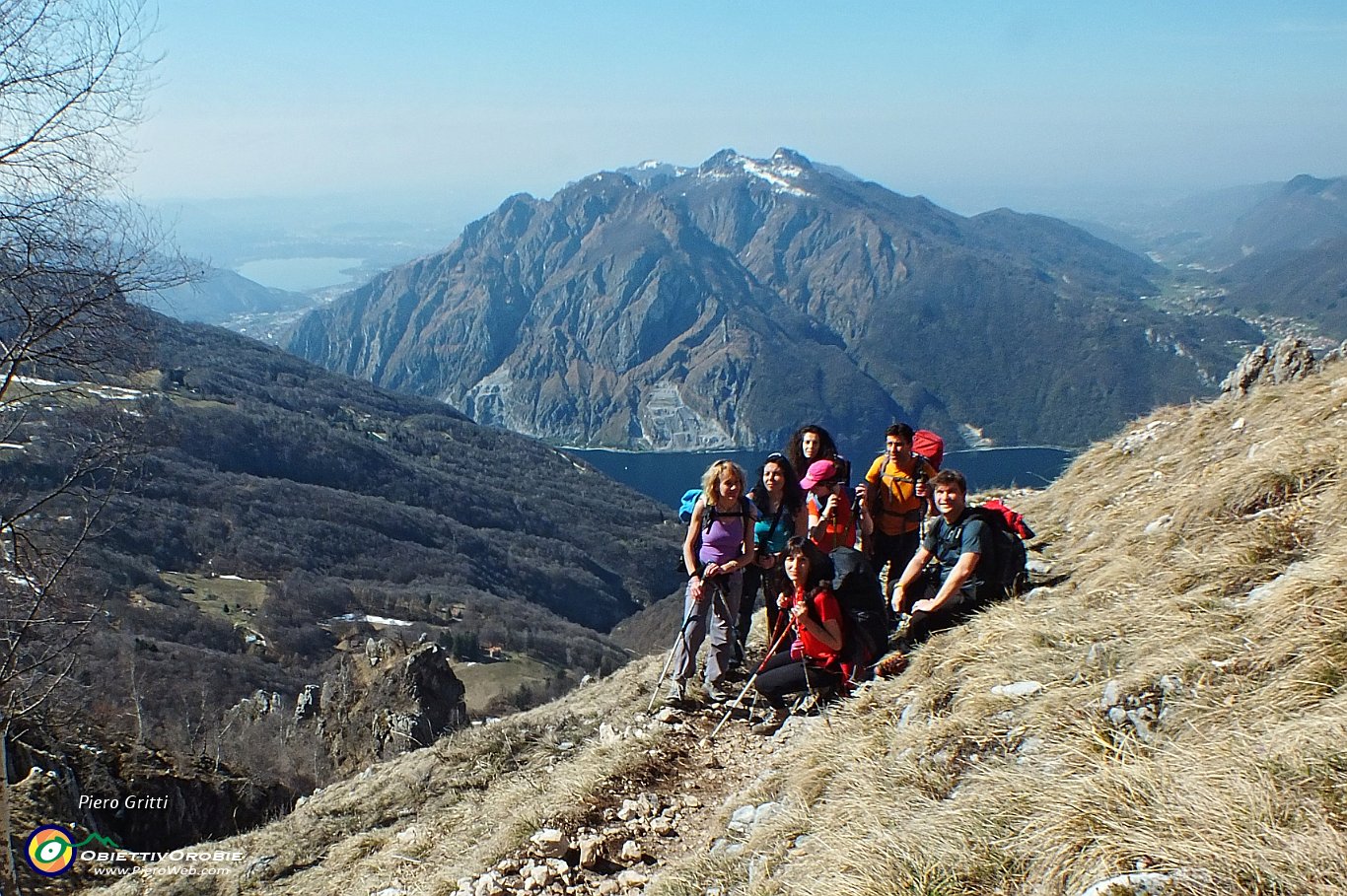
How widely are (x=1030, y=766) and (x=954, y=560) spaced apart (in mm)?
3266

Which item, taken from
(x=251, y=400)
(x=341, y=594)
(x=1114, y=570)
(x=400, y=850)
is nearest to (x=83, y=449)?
(x=400, y=850)

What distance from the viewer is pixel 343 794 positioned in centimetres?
1041

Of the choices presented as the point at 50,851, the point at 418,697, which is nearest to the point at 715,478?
the point at 50,851

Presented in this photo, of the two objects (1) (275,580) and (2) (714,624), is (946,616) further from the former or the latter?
(1) (275,580)

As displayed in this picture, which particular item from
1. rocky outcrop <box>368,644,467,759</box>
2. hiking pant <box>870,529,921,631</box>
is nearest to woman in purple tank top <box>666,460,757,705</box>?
hiking pant <box>870,529,921,631</box>

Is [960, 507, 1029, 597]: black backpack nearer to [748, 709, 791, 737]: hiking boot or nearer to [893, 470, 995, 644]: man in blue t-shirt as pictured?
[893, 470, 995, 644]: man in blue t-shirt

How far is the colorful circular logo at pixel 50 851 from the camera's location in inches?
328

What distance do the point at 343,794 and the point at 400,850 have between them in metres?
3.48

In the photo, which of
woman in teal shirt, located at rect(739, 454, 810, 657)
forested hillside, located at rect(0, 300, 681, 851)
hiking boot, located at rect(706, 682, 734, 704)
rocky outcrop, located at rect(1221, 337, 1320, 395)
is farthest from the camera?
rocky outcrop, located at rect(1221, 337, 1320, 395)

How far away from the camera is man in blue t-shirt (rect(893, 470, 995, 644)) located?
7.48 meters

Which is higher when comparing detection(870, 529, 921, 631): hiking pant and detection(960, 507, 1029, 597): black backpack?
detection(960, 507, 1029, 597): black backpack

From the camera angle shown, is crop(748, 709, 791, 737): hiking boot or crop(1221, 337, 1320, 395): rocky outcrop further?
crop(1221, 337, 1320, 395): rocky outcrop

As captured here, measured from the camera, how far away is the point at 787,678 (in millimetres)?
7875

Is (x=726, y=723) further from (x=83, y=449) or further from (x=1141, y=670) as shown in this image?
(x=83, y=449)
